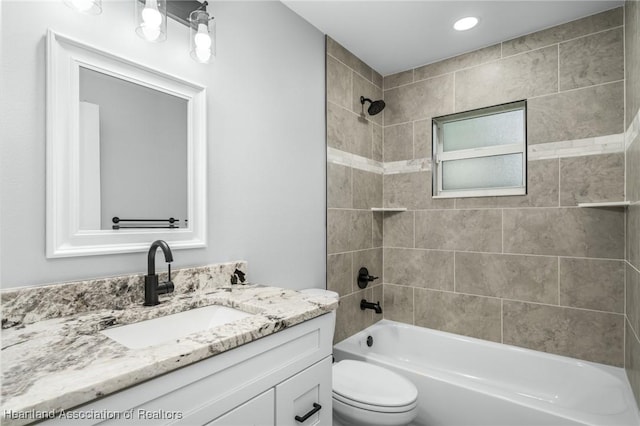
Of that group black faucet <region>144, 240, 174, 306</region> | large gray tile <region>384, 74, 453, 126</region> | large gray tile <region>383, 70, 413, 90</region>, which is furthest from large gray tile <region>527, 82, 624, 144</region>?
black faucet <region>144, 240, 174, 306</region>

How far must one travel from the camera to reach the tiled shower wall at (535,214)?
79.0 inches

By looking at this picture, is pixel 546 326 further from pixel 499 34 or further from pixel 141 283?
pixel 141 283

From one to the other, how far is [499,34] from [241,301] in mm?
2405

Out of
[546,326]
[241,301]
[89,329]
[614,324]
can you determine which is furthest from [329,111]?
[614,324]

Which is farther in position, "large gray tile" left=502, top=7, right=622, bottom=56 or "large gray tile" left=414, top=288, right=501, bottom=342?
"large gray tile" left=414, top=288, right=501, bottom=342

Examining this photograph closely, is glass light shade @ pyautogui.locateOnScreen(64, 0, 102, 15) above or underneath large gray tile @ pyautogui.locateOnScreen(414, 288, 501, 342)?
above

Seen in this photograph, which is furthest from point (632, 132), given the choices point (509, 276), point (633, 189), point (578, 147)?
point (509, 276)

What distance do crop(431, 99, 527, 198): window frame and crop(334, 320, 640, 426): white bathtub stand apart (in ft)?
3.55

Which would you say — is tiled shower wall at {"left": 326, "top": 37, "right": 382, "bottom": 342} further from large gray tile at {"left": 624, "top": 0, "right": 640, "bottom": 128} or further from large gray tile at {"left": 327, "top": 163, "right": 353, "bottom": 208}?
large gray tile at {"left": 624, "top": 0, "right": 640, "bottom": 128}

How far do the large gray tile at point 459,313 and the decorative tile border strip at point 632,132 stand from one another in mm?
1221

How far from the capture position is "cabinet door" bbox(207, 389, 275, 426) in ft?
2.93

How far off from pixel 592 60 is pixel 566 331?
170 cm

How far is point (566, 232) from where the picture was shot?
2125 millimetres

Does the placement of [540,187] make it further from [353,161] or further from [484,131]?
[353,161]
